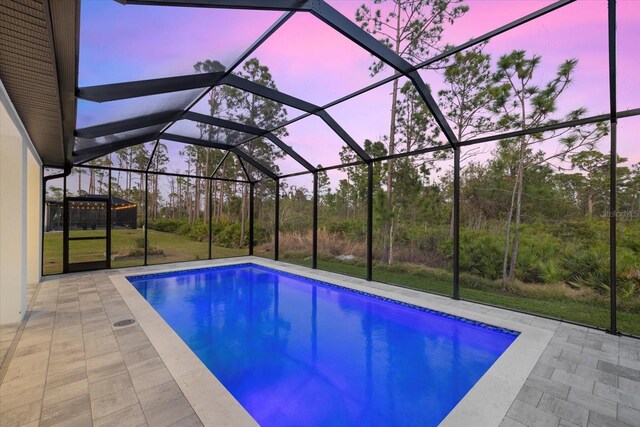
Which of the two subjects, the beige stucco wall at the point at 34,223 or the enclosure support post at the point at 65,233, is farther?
the enclosure support post at the point at 65,233

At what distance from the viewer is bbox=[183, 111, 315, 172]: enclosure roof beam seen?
5.96 m

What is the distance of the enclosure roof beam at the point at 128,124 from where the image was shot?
5.02 metres

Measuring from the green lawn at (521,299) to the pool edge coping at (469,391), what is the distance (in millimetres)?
878

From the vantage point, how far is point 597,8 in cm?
339

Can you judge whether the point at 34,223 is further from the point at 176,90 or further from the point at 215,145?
the point at 176,90

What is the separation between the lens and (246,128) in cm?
671

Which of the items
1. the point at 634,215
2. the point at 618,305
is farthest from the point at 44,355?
the point at 634,215

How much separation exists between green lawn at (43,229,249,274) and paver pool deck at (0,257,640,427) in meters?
3.57

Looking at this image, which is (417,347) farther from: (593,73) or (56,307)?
(56,307)

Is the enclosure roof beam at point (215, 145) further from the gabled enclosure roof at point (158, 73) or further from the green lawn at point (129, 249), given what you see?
the green lawn at point (129, 249)

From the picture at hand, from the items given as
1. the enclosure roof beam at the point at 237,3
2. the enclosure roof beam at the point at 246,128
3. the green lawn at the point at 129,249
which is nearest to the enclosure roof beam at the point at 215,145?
the enclosure roof beam at the point at 246,128

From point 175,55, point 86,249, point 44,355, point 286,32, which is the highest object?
point 286,32

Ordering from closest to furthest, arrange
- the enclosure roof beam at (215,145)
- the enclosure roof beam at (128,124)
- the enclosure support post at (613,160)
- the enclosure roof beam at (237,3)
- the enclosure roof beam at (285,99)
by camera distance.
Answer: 1. the enclosure roof beam at (237,3)
2. the enclosure support post at (613,160)
3. the enclosure roof beam at (285,99)
4. the enclosure roof beam at (128,124)
5. the enclosure roof beam at (215,145)

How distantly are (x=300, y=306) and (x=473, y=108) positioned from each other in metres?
6.68
